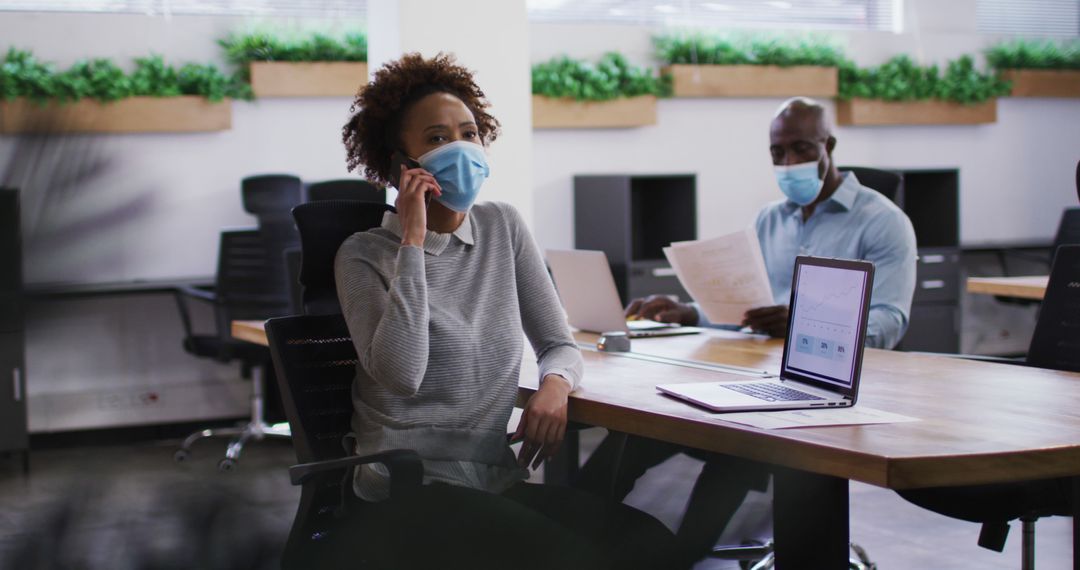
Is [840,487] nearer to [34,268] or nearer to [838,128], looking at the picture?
[34,268]

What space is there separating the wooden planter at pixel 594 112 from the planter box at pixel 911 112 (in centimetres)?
121

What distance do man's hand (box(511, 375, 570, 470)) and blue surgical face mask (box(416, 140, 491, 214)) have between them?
0.37 m

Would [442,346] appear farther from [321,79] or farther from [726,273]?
[321,79]

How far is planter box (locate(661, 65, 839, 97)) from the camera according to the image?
6.07 m

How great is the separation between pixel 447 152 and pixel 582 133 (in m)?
4.12

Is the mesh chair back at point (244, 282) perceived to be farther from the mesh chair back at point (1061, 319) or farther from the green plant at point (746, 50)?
the mesh chair back at point (1061, 319)

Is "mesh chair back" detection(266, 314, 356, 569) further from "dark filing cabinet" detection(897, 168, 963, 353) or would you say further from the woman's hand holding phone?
"dark filing cabinet" detection(897, 168, 963, 353)

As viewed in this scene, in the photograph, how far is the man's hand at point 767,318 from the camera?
268 cm

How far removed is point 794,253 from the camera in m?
3.12

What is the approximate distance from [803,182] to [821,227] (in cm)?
13

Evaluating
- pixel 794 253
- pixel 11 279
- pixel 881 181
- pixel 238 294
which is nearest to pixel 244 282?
pixel 238 294

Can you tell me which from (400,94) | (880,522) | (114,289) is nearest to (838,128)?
(880,522)

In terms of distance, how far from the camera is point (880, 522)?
144 inches

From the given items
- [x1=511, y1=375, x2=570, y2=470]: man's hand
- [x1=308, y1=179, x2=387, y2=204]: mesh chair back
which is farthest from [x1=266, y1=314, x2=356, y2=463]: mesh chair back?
[x1=308, y1=179, x2=387, y2=204]: mesh chair back
